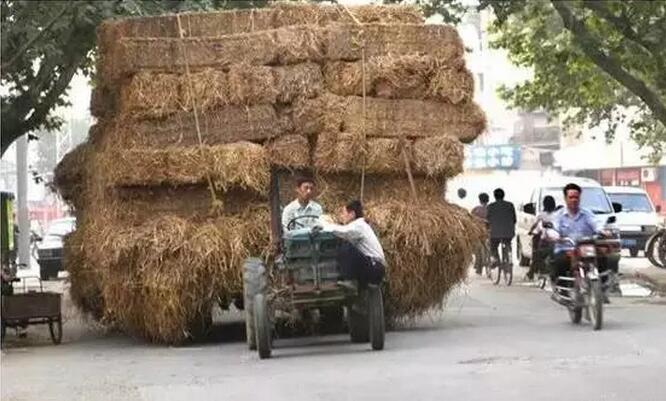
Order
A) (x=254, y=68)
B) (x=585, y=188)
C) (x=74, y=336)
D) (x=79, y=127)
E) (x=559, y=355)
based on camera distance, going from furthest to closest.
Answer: (x=79, y=127) < (x=585, y=188) < (x=74, y=336) < (x=254, y=68) < (x=559, y=355)

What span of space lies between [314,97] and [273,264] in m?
2.12

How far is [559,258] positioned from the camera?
564 inches

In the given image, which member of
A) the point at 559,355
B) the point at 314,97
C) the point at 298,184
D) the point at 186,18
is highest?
the point at 186,18

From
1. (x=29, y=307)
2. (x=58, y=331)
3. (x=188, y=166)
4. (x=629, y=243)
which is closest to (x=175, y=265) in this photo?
(x=188, y=166)

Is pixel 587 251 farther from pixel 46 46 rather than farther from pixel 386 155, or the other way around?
pixel 46 46

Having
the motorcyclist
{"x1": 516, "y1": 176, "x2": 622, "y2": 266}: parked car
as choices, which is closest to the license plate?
{"x1": 516, "y1": 176, "x2": 622, "y2": 266}: parked car

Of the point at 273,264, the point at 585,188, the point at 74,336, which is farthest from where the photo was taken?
Result: the point at 585,188

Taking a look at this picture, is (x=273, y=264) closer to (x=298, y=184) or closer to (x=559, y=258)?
(x=298, y=184)

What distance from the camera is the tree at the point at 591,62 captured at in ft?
52.4

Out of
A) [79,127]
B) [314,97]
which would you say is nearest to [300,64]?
[314,97]

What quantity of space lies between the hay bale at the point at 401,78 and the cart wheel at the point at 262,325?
2938 millimetres

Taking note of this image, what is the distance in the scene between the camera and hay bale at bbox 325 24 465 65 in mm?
14008

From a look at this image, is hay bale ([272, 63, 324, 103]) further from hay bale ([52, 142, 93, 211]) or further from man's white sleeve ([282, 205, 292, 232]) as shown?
hay bale ([52, 142, 93, 211])

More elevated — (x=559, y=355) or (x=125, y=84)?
(x=125, y=84)
